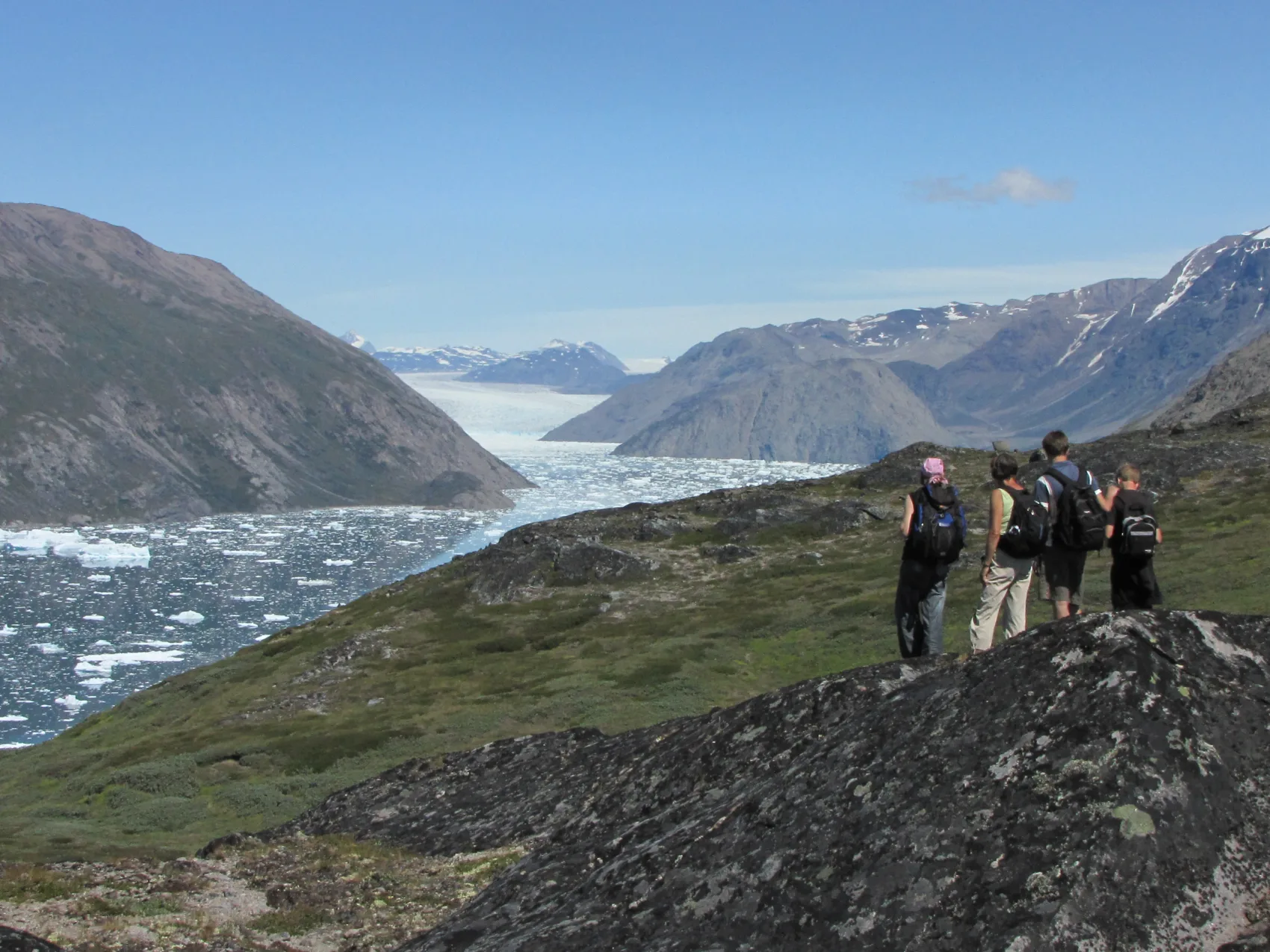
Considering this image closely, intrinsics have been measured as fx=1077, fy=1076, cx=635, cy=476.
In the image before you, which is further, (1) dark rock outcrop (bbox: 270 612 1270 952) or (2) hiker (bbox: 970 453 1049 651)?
(2) hiker (bbox: 970 453 1049 651)

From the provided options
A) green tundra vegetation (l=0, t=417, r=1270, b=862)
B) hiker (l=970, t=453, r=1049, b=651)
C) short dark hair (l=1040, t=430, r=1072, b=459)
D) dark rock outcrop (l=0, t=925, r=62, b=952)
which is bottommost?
green tundra vegetation (l=0, t=417, r=1270, b=862)

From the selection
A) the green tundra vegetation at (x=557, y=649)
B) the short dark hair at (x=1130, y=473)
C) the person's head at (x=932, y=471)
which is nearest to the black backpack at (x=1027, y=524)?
the person's head at (x=932, y=471)

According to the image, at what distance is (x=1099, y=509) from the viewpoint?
2041 centimetres

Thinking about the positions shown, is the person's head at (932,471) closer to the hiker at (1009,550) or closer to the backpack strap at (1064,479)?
the hiker at (1009,550)

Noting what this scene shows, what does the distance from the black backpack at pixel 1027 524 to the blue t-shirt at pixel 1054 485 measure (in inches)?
5.9

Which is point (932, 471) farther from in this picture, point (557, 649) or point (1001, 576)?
point (557, 649)

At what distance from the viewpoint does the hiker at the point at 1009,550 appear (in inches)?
783

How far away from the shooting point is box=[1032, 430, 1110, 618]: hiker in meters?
20.3

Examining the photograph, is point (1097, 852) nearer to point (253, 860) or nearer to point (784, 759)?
point (784, 759)

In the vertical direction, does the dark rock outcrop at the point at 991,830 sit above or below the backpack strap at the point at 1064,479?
below

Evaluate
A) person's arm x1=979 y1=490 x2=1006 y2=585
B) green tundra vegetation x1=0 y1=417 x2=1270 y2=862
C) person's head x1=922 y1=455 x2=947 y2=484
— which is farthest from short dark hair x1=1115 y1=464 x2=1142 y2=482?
green tundra vegetation x1=0 y1=417 x2=1270 y2=862

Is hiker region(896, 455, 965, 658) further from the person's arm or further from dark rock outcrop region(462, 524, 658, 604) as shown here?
dark rock outcrop region(462, 524, 658, 604)

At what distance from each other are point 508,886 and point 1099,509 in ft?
42.4

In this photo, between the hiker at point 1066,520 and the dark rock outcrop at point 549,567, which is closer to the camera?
the hiker at point 1066,520
